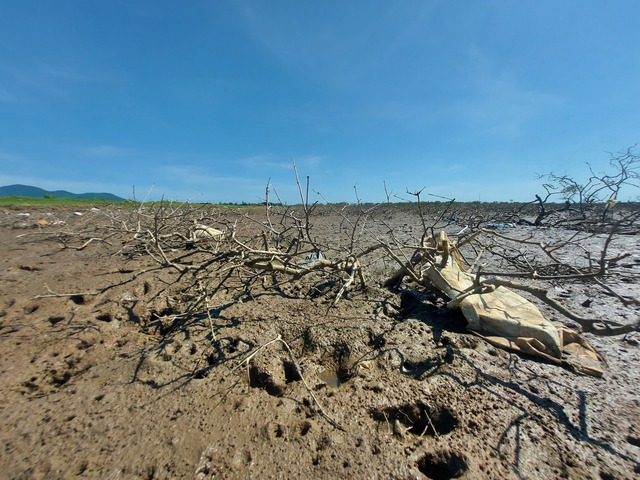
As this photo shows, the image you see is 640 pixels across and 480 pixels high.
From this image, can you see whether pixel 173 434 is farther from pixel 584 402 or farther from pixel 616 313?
pixel 616 313

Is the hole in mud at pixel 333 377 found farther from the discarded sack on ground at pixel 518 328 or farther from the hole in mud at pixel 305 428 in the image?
the discarded sack on ground at pixel 518 328

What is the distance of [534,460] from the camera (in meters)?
1.37

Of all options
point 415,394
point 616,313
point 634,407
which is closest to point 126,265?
point 415,394

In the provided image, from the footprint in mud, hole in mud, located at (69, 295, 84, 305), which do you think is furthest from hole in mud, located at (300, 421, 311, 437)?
hole in mud, located at (69, 295, 84, 305)

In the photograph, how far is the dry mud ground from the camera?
141cm

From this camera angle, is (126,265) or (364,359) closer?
(364,359)

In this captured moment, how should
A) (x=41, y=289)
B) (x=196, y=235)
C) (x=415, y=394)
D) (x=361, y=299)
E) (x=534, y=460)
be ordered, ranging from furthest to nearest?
1. (x=196, y=235)
2. (x=41, y=289)
3. (x=361, y=299)
4. (x=415, y=394)
5. (x=534, y=460)

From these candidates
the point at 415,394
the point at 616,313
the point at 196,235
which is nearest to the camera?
the point at 415,394

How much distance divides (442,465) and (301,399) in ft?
2.70

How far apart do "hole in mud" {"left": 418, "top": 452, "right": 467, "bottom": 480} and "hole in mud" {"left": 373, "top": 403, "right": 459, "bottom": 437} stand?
0.18 meters

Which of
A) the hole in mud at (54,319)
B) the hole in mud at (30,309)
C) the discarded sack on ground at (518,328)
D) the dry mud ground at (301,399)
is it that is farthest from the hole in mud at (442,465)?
the hole in mud at (30,309)

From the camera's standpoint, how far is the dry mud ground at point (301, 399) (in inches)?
55.3

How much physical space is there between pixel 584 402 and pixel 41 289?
5184 millimetres

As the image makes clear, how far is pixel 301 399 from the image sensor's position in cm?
183
